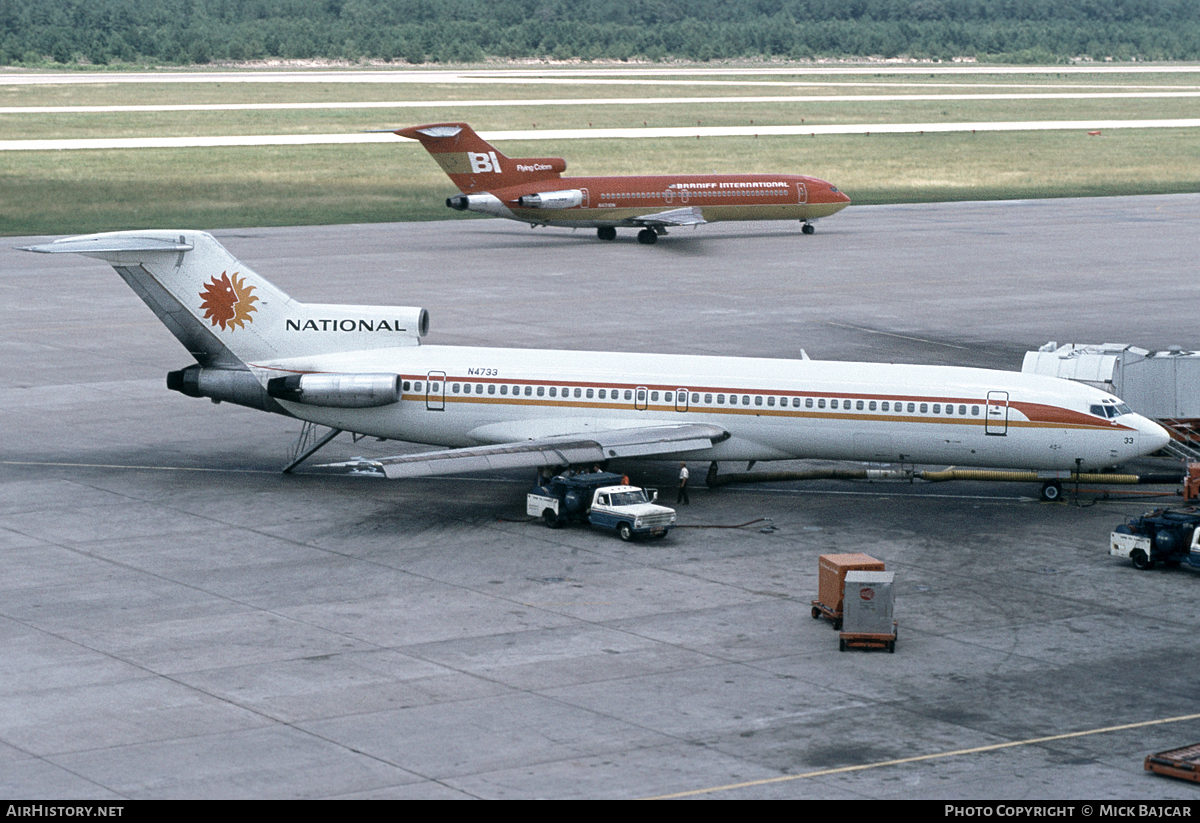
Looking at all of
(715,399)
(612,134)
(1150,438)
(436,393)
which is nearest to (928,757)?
(715,399)

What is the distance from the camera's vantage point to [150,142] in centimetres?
13062

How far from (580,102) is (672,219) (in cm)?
8955

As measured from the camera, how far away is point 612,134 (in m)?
145

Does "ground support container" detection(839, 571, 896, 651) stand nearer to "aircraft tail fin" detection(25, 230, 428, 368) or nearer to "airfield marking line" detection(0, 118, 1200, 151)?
"aircraft tail fin" detection(25, 230, 428, 368)

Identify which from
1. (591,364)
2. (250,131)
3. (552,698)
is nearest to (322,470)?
(591,364)

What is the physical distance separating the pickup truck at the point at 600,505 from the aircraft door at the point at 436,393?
4127 millimetres

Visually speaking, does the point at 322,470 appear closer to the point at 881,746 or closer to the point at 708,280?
the point at 881,746

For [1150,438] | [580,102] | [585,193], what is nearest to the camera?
[1150,438]

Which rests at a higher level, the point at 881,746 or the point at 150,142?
the point at 150,142

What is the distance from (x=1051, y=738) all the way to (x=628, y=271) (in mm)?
56689

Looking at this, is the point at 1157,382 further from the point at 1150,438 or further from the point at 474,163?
the point at 474,163

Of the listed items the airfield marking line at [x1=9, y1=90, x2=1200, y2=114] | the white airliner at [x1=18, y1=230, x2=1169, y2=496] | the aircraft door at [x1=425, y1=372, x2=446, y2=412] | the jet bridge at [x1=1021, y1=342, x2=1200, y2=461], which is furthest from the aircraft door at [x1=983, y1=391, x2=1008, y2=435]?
the airfield marking line at [x1=9, y1=90, x2=1200, y2=114]

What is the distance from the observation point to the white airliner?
133 ft

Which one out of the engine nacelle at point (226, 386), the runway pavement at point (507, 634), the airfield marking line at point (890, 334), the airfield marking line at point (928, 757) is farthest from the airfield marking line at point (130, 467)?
the airfield marking line at point (890, 334)
